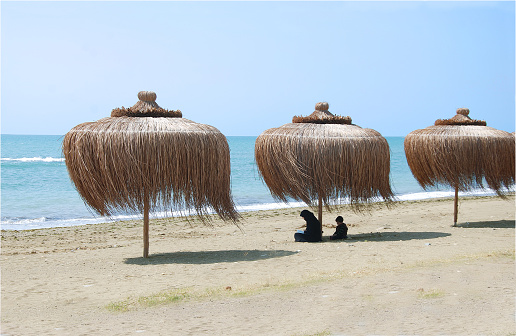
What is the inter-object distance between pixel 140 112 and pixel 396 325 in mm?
4969

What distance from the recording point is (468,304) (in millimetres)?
5465

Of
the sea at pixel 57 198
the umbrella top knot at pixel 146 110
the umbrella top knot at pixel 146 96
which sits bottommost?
the sea at pixel 57 198

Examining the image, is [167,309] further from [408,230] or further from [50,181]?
[50,181]

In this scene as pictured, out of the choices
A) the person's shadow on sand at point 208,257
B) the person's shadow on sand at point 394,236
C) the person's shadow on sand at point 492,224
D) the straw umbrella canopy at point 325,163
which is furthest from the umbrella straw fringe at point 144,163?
the person's shadow on sand at point 492,224

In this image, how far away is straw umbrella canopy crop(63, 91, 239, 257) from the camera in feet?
25.0

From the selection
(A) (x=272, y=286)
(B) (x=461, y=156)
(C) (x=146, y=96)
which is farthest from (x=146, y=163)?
(B) (x=461, y=156)

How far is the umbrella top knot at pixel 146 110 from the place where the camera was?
27.2 feet

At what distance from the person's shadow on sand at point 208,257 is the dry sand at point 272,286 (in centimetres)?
2

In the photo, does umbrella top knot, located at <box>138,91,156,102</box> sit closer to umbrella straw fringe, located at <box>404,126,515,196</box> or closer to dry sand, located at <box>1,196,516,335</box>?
dry sand, located at <box>1,196,516,335</box>

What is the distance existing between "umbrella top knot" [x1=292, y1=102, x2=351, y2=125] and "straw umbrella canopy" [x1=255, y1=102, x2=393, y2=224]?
9.7 inches

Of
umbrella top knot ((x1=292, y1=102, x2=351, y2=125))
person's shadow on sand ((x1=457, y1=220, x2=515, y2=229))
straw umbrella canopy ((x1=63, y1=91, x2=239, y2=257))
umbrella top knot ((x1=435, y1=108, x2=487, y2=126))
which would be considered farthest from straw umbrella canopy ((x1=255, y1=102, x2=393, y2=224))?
person's shadow on sand ((x1=457, y1=220, x2=515, y2=229))

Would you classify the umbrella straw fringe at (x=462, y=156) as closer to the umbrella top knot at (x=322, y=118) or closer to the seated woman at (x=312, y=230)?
the umbrella top knot at (x=322, y=118)

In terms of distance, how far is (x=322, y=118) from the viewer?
10031 millimetres

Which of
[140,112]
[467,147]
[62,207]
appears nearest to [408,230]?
[467,147]
